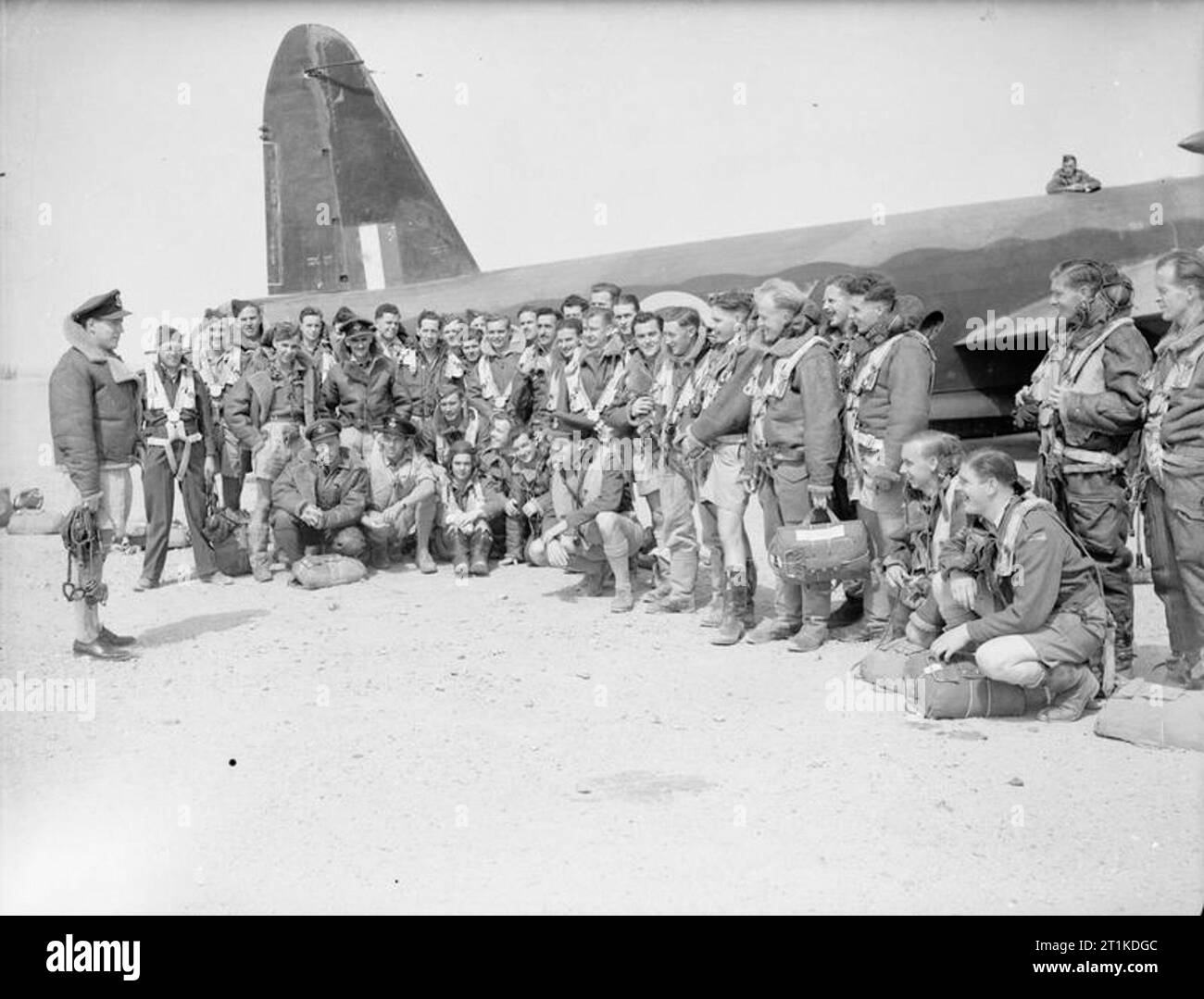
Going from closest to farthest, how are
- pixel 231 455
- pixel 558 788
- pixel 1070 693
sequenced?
1. pixel 558 788
2. pixel 1070 693
3. pixel 231 455

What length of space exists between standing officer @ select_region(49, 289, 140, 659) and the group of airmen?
0.05ft

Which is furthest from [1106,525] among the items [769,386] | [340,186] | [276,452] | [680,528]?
[340,186]

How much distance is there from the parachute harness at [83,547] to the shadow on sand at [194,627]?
0.54m

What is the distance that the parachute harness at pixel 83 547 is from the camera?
6219 millimetres

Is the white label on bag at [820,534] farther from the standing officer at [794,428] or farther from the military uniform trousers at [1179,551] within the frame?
the military uniform trousers at [1179,551]

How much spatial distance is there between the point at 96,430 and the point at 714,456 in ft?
11.5

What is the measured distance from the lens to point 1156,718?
183 inches

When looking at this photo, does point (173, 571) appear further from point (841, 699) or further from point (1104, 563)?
point (1104, 563)

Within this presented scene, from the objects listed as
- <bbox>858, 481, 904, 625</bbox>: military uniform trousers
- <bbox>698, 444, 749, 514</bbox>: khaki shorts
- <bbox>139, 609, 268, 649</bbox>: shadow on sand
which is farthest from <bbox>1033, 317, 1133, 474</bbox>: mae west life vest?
<bbox>139, 609, 268, 649</bbox>: shadow on sand

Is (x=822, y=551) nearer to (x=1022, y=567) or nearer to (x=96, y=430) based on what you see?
(x=1022, y=567)

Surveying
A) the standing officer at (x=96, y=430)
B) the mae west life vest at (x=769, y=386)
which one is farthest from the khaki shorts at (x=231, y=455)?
the mae west life vest at (x=769, y=386)

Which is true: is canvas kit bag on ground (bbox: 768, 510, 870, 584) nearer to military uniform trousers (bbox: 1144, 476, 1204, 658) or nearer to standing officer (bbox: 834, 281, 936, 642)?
standing officer (bbox: 834, 281, 936, 642)

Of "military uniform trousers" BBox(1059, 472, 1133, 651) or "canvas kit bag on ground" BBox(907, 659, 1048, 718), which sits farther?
"military uniform trousers" BBox(1059, 472, 1133, 651)

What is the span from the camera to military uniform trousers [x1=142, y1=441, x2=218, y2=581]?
27.1ft
